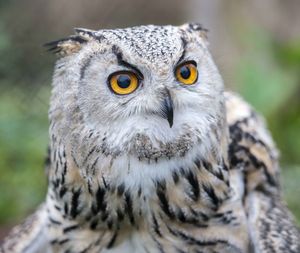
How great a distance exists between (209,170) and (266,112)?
8.39 ft

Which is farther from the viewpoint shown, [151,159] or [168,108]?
[151,159]

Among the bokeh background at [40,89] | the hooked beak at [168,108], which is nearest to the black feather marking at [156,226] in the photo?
the hooked beak at [168,108]

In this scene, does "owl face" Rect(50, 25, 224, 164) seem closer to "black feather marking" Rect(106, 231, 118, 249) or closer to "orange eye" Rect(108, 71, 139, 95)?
"orange eye" Rect(108, 71, 139, 95)

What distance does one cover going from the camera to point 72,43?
3615 millimetres

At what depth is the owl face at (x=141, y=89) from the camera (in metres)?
3.32

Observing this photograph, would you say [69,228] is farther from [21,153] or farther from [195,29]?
[21,153]

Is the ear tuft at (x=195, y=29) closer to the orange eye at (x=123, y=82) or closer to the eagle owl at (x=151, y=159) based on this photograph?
the eagle owl at (x=151, y=159)

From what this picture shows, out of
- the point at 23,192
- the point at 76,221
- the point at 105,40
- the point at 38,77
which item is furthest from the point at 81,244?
the point at 38,77

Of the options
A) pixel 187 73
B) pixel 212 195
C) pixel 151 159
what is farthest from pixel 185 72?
pixel 212 195

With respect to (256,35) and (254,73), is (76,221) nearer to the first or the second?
(254,73)

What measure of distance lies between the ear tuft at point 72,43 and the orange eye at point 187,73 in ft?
1.29

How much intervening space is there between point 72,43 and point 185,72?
51 cm

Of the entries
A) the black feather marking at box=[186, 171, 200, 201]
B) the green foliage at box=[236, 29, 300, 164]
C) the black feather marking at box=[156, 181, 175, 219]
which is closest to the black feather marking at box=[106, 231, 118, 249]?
the black feather marking at box=[156, 181, 175, 219]

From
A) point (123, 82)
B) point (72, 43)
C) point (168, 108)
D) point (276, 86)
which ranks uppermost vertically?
point (276, 86)
